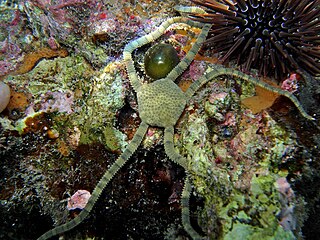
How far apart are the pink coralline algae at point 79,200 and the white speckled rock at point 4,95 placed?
4.69 ft

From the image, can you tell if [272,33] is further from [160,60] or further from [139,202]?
[139,202]

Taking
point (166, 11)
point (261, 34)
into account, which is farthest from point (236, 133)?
point (166, 11)

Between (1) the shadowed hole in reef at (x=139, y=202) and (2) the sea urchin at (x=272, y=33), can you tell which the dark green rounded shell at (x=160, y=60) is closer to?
(2) the sea urchin at (x=272, y=33)

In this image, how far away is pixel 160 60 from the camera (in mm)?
2947

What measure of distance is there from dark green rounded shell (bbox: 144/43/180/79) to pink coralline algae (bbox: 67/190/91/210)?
172 cm

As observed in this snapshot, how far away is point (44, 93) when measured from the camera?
11.1 ft

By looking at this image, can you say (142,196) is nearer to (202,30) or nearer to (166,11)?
(202,30)

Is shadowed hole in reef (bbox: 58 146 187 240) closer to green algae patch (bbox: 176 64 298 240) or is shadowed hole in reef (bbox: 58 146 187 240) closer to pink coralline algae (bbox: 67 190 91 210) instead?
pink coralline algae (bbox: 67 190 91 210)

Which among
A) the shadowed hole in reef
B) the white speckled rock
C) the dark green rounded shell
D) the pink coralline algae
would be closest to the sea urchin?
the dark green rounded shell

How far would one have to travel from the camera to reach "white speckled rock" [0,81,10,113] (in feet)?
10.2

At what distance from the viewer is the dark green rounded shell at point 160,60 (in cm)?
295

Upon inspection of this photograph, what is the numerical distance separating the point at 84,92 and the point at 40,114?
638 mm

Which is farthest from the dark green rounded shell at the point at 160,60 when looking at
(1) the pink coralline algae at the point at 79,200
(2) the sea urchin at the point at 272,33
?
(1) the pink coralline algae at the point at 79,200

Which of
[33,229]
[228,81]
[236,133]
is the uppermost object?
[228,81]
